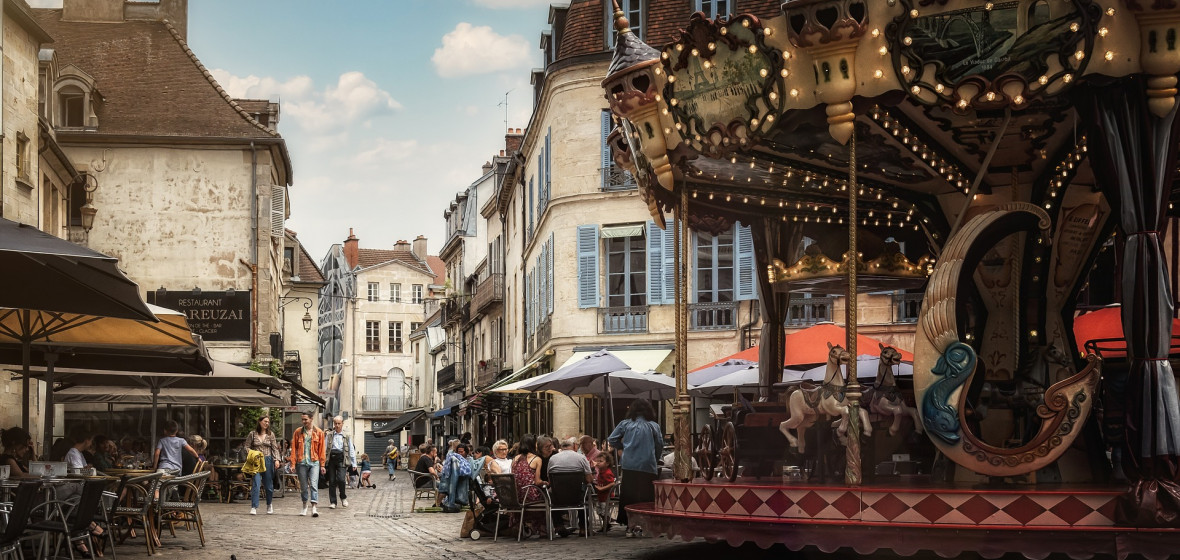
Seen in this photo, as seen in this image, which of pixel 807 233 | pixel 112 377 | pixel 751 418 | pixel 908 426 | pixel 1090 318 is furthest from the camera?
pixel 112 377

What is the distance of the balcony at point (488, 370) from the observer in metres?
44.7

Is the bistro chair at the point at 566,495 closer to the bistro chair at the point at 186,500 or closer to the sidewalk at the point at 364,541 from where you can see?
the sidewalk at the point at 364,541

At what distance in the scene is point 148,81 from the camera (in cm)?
3391

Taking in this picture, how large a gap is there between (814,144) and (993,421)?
9.95ft

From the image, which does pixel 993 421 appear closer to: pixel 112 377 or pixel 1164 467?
pixel 1164 467

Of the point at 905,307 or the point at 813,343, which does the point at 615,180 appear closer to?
the point at 905,307

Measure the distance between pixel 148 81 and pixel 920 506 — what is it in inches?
1087

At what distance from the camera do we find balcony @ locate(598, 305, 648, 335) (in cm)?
2936

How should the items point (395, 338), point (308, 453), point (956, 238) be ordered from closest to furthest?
point (956, 238) < point (308, 453) < point (395, 338)

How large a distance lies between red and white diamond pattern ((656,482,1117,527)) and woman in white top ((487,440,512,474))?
6.55 m

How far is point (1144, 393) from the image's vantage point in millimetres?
10000

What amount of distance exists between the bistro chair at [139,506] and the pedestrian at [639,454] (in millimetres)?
4846

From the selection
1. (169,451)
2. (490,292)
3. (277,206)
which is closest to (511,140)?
(490,292)

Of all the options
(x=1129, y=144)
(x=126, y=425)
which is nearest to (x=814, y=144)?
(x=1129, y=144)
